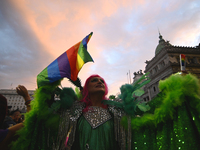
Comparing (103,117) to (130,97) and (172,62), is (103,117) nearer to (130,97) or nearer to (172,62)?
(130,97)

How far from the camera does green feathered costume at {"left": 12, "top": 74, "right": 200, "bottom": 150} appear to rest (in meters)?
1.36

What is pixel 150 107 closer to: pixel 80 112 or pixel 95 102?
pixel 95 102

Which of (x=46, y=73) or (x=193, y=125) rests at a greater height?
(x=46, y=73)

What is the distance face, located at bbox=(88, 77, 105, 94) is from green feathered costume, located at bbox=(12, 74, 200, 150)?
1.53ft

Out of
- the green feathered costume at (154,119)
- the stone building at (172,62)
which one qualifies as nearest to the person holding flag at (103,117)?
the green feathered costume at (154,119)

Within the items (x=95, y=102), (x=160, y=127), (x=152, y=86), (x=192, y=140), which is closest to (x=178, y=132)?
(x=192, y=140)

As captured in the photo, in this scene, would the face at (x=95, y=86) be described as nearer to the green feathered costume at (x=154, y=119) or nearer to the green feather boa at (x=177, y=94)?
the green feathered costume at (x=154, y=119)

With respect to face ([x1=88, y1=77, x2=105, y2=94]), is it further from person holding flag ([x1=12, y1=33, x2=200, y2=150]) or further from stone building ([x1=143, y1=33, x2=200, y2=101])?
stone building ([x1=143, y1=33, x2=200, y2=101])

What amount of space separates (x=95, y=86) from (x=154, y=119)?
4.42 feet

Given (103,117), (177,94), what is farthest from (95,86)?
(177,94)

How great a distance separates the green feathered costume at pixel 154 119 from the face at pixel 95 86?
0.46 m

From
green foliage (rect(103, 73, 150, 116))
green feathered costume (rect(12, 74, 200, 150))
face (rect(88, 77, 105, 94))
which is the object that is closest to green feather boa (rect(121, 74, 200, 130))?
green feathered costume (rect(12, 74, 200, 150))

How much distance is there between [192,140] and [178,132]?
139mm

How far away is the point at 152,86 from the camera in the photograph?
25453mm
